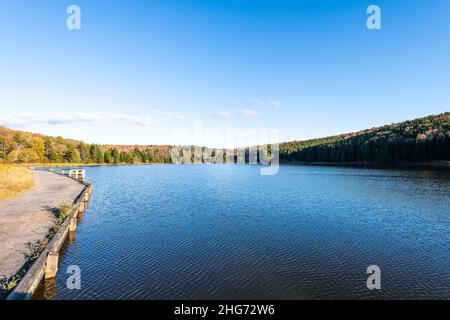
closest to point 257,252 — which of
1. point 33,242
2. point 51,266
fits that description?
point 51,266

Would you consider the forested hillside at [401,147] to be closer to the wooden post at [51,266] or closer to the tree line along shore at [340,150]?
the tree line along shore at [340,150]

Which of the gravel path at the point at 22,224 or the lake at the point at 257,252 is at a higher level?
the gravel path at the point at 22,224

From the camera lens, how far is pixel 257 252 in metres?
17.8

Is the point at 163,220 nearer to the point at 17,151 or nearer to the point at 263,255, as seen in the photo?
the point at 263,255

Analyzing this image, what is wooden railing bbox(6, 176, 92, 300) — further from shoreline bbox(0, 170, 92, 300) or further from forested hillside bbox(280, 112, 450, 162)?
forested hillside bbox(280, 112, 450, 162)

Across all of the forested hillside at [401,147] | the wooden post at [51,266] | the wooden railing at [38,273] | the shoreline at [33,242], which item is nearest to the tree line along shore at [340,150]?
the forested hillside at [401,147]

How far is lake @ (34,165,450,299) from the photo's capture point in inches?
511

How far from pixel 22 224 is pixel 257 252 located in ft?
52.1

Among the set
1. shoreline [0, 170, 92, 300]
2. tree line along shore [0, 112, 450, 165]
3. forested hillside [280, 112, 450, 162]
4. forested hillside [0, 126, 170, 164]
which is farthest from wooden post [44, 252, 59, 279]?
forested hillside [280, 112, 450, 162]

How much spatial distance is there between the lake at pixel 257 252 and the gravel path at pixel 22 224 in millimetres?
1897

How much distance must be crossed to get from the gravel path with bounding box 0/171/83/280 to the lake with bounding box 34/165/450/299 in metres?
1.90

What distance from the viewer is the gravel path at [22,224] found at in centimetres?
1353
